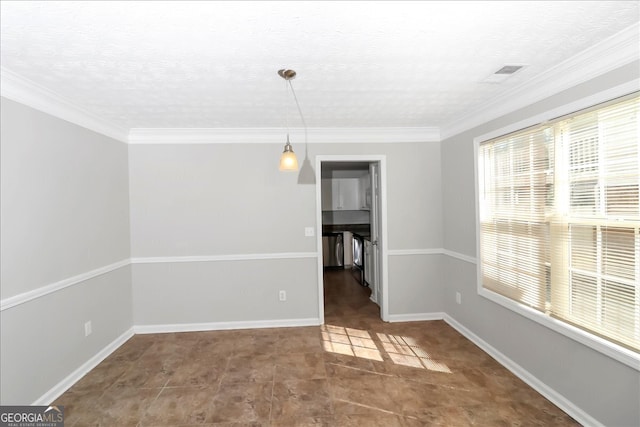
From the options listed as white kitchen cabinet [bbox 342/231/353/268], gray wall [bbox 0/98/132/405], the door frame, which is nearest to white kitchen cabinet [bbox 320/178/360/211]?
white kitchen cabinet [bbox 342/231/353/268]

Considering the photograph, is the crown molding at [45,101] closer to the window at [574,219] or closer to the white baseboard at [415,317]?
the window at [574,219]

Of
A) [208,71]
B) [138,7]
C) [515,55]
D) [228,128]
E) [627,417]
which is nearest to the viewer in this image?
[138,7]

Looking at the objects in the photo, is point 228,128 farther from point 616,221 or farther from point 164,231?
point 616,221

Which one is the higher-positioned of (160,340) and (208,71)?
(208,71)

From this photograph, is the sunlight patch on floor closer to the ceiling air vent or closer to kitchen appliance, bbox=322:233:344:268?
the ceiling air vent

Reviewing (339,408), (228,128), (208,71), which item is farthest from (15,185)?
(339,408)

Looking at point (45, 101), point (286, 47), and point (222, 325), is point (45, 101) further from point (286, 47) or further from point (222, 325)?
A: point (222, 325)

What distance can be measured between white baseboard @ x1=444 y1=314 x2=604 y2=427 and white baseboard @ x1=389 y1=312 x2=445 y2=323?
1.56 feet

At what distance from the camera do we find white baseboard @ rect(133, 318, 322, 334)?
3.75 metres

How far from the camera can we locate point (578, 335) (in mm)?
2078

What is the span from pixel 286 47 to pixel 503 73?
168cm

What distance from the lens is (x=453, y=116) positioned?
345 centimetres

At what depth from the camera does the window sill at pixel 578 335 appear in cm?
177

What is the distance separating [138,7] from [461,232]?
3.55m
